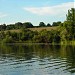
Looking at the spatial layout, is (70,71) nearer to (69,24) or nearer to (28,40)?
(69,24)

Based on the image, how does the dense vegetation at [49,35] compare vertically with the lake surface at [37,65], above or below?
above

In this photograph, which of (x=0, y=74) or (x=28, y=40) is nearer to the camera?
(x=0, y=74)

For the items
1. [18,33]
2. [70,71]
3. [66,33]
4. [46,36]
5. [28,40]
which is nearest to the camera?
[70,71]

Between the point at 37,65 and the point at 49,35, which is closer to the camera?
the point at 37,65

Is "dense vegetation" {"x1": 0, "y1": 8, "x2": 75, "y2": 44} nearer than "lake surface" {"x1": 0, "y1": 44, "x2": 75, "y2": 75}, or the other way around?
"lake surface" {"x1": 0, "y1": 44, "x2": 75, "y2": 75}

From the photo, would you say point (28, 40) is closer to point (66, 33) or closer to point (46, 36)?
point (46, 36)

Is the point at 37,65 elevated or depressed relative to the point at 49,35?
depressed

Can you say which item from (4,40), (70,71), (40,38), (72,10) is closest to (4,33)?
(4,40)

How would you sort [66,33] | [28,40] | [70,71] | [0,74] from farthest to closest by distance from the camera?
[28,40] < [66,33] < [70,71] < [0,74]

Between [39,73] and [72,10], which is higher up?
[72,10]

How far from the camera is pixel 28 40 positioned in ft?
568

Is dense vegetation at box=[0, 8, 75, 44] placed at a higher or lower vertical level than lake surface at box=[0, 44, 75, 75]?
higher

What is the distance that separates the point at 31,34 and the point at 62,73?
138m

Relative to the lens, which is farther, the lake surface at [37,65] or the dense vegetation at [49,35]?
the dense vegetation at [49,35]
